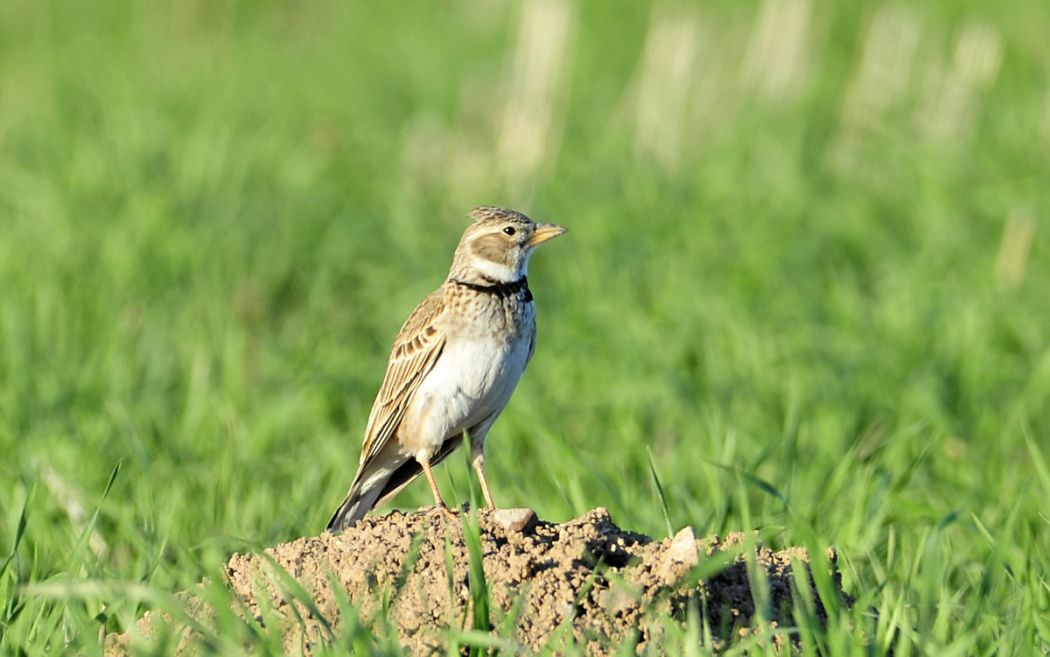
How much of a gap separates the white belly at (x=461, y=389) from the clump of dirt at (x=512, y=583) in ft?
3.15

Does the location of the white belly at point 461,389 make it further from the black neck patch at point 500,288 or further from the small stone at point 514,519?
the small stone at point 514,519

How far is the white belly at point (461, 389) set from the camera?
4.94m

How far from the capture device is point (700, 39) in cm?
1166

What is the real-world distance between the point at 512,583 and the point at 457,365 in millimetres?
1341

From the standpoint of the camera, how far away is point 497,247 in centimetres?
522

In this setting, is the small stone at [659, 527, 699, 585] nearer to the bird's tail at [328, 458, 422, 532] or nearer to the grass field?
the grass field

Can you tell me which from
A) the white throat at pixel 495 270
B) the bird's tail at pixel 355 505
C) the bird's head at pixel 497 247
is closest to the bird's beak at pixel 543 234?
the bird's head at pixel 497 247

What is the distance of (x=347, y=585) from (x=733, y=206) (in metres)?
5.85

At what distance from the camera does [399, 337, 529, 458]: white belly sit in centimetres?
494

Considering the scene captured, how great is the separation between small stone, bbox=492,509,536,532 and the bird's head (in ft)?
4.48

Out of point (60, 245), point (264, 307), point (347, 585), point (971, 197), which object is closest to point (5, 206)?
point (60, 245)

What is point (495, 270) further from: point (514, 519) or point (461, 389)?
point (514, 519)

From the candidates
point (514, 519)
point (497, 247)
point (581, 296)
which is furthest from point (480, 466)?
point (581, 296)

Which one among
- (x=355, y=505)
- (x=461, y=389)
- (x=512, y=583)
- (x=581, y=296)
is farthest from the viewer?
(x=581, y=296)
